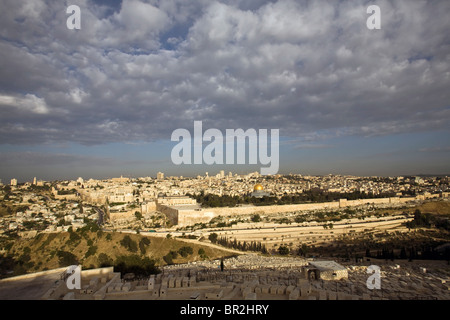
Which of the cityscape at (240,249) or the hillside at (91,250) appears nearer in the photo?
the cityscape at (240,249)

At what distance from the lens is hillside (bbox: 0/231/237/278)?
52.4 feet

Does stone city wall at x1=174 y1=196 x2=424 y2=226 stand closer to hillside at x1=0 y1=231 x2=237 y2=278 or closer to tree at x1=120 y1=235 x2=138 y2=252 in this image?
hillside at x1=0 y1=231 x2=237 y2=278

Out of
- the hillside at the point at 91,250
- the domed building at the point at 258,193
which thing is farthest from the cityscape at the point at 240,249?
the domed building at the point at 258,193

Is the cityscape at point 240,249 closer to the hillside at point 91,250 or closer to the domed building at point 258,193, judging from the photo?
the hillside at point 91,250

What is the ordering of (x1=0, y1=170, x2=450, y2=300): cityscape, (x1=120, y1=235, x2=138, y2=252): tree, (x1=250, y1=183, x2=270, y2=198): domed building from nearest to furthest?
(x1=0, y1=170, x2=450, y2=300): cityscape
(x1=120, y1=235, x2=138, y2=252): tree
(x1=250, y1=183, x2=270, y2=198): domed building

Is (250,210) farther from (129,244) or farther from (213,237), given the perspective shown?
(129,244)

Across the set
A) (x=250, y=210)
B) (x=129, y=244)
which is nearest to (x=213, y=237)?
(x=129, y=244)

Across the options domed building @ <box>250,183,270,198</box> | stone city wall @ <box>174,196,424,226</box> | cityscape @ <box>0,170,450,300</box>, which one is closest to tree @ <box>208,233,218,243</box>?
cityscape @ <box>0,170,450,300</box>

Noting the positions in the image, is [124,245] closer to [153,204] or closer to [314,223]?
[314,223]

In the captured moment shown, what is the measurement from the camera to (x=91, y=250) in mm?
17016

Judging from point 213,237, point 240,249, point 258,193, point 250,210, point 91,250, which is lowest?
point 240,249

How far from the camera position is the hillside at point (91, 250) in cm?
1596

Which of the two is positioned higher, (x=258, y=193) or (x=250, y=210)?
(x=258, y=193)

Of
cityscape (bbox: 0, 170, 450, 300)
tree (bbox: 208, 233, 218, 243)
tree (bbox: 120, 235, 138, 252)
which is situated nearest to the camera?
cityscape (bbox: 0, 170, 450, 300)
